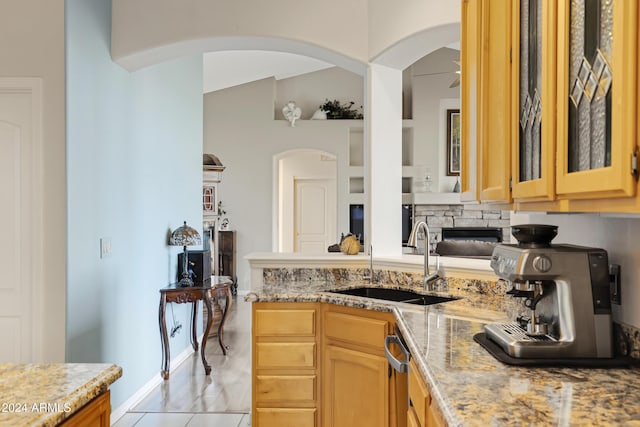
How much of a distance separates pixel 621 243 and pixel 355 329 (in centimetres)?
139

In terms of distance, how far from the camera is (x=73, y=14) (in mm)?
3049

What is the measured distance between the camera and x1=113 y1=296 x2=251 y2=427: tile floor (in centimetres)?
348

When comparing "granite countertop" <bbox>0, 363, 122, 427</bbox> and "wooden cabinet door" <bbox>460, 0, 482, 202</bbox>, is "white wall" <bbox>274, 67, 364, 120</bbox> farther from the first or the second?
"granite countertop" <bbox>0, 363, 122, 427</bbox>

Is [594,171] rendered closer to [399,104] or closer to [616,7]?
[616,7]

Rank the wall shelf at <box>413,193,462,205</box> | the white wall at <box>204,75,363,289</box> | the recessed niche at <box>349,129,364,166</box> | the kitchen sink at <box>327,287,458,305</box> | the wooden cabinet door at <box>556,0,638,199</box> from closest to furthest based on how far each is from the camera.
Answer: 1. the wooden cabinet door at <box>556,0,638,199</box>
2. the kitchen sink at <box>327,287,458,305</box>
3. the wall shelf at <box>413,193,462,205</box>
4. the white wall at <box>204,75,363,289</box>
5. the recessed niche at <box>349,129,364,166</box>

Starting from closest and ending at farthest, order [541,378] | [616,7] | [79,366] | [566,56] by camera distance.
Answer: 1. [616,7]
2. [566,56]
3. [541,378]
4. [79,366]

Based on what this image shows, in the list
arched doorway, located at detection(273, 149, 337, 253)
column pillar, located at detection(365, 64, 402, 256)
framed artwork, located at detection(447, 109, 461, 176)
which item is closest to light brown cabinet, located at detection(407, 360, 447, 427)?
column pillar, located at detection(365, 64, 402, 256)

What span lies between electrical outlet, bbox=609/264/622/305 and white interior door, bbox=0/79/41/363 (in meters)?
2.79

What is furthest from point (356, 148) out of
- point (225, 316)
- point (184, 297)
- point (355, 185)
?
point (184, 297)

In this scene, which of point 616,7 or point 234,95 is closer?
point 616,7

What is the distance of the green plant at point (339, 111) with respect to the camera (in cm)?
914

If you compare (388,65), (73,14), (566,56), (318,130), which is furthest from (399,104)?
(318,130)

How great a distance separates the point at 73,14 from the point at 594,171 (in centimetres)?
295

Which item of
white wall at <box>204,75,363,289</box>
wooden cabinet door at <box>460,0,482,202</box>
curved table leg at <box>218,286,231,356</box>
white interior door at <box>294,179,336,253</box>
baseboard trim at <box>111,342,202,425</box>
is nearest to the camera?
wooden cabinet door at <box>460,0,482,202</box>
